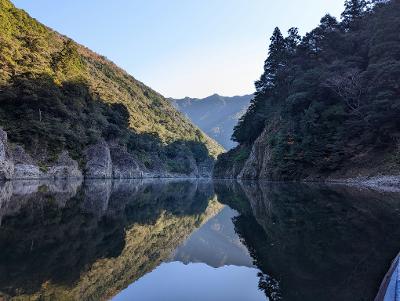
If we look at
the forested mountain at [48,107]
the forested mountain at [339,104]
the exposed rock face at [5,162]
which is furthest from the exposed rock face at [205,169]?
the exposed rock face at [5,162]

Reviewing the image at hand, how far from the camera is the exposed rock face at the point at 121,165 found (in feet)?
239

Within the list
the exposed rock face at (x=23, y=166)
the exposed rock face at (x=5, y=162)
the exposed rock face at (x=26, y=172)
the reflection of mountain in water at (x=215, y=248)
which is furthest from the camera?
the exposed rock face at (x=23, y=166)

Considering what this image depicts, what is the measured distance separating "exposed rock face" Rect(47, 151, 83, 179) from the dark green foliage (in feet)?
95.3

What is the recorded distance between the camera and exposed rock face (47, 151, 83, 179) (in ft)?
162

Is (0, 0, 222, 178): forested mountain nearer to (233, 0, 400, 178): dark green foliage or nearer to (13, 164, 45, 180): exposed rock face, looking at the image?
(13, 164, 45, 180): exposed rock face

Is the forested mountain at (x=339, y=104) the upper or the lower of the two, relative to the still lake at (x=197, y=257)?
upper

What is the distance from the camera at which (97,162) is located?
62188 mm

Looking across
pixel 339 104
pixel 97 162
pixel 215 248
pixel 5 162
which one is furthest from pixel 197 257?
pixel 97 162

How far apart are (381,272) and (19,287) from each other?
5.65 meters

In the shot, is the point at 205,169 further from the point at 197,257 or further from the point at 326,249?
the point at 326,249

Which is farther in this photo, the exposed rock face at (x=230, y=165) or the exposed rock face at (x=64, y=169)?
the exposed rock face at (x=230, y=165)

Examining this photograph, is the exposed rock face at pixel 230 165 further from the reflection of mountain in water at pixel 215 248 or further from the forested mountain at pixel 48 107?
the reflection of mountain in water at pixel 215 248

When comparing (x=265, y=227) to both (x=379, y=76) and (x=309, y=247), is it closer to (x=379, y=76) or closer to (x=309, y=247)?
(x=309, y=247)

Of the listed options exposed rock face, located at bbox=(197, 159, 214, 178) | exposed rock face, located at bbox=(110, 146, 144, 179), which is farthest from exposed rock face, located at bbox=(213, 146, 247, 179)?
exposed rock face, located at bbox=(197, 159, 214, 178)
